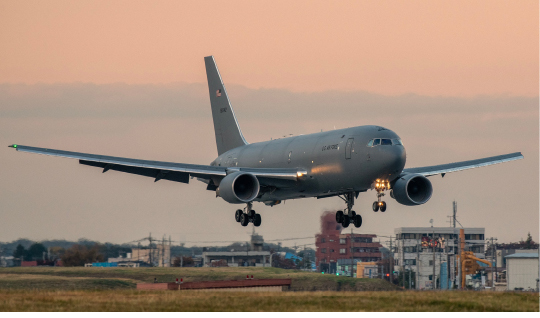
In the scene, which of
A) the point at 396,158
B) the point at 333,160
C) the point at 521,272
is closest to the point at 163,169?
the point at 333,160

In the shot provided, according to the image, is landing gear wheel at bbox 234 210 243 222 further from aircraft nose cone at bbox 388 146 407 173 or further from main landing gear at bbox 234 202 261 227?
aircraft nose cone at bbox 388 146 407 173

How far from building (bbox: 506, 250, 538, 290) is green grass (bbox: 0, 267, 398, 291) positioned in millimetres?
26725

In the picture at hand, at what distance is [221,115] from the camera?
69688mm

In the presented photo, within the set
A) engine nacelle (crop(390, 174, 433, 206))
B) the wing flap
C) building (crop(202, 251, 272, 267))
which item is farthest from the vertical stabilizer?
building (crop(202, 251, 272, 267))

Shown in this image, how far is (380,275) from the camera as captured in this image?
137 m

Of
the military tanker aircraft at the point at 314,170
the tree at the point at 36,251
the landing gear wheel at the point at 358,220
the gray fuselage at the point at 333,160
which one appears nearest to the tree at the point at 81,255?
the tree at the point at 36,251

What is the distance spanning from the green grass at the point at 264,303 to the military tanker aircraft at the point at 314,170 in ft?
26.9

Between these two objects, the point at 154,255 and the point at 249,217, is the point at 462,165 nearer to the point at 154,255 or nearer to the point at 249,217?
the point at 249,217

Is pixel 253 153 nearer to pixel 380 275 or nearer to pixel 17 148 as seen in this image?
pixel 17 148

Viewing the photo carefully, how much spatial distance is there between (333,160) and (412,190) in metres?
6.67

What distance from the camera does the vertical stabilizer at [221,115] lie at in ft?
219

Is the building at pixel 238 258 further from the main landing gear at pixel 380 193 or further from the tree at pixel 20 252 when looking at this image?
the main landing gear at pixel 380 193

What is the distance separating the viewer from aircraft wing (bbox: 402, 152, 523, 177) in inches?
2139

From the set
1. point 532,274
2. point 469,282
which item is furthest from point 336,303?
point 469,282
